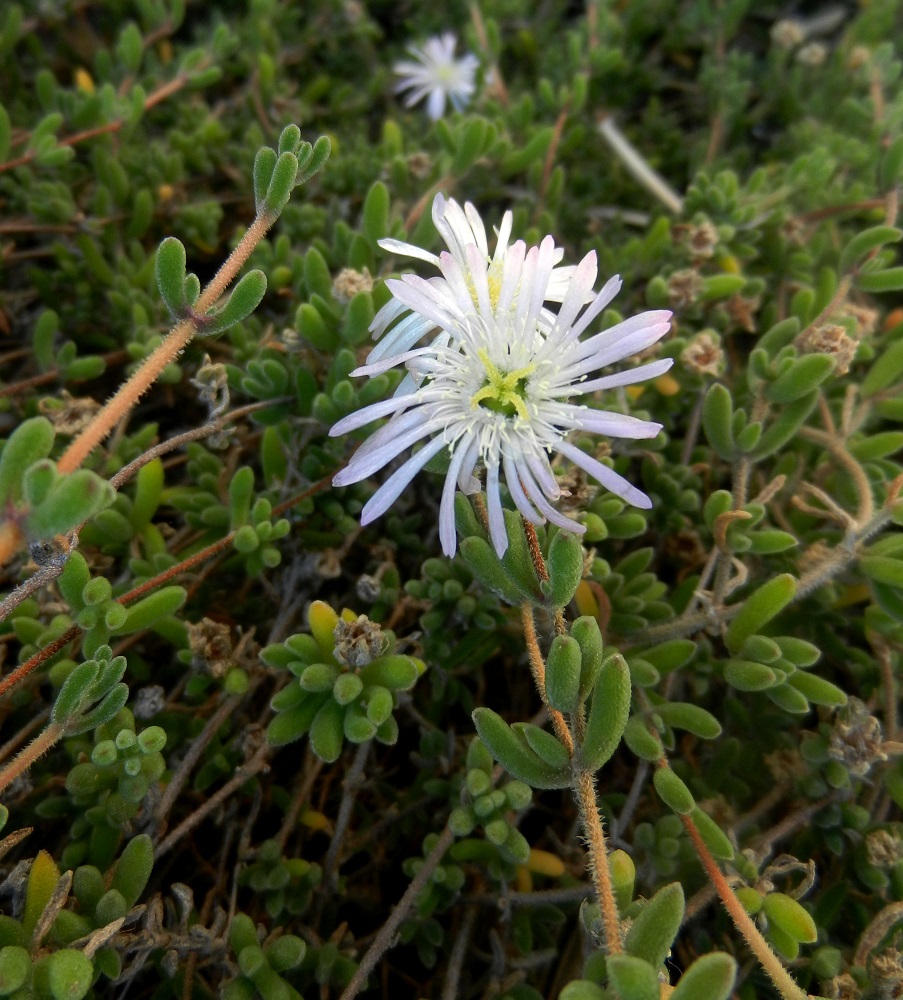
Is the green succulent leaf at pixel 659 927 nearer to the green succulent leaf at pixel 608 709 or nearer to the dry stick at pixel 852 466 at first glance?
the green succulent leaf at pixel 608 709

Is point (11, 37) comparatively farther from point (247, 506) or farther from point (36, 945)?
point (36, 945)

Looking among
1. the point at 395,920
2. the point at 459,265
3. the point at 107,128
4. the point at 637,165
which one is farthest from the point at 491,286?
the point at 637,165

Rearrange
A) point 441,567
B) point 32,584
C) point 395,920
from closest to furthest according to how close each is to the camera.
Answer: point 32,584
point 395,920
point 441,567

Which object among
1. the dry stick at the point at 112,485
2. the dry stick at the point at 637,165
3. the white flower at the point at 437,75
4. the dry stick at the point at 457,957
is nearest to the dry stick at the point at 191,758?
the dry stick at the point at 112,485

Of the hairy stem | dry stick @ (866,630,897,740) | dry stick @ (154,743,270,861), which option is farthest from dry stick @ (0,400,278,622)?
dry stick @ (866,630,897,740)

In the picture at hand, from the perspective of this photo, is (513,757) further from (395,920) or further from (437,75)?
(437,75)

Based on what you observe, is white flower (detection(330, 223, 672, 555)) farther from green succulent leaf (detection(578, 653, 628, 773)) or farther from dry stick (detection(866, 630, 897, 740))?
dry stick (detection(866, 630, 897, 740))
